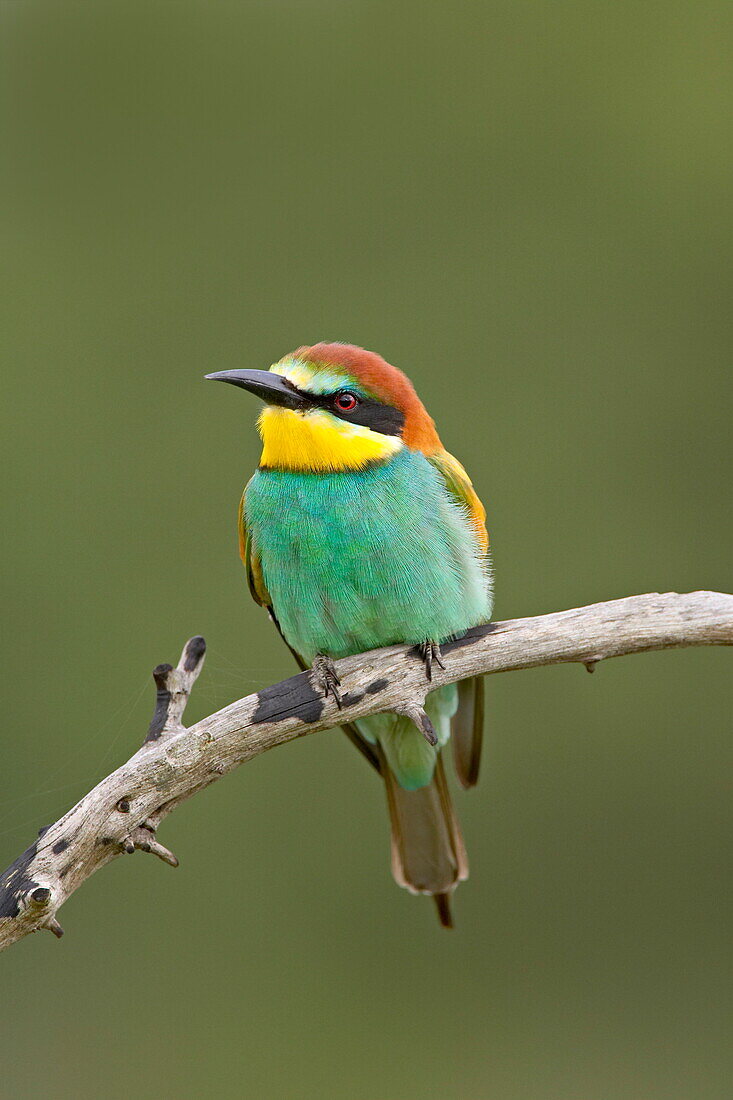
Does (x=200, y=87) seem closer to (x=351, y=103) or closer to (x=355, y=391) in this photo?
(x=351, y=103)

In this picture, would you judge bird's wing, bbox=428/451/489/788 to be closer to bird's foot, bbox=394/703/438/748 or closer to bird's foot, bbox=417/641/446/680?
bird's foot, bbox=417/641/446/680

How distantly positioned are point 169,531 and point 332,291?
1.08 metres

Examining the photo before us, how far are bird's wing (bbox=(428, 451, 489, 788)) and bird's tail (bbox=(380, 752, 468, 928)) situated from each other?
0.19 feet

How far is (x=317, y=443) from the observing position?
8.28 feet

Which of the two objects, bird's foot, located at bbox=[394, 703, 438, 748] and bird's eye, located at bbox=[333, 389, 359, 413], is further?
bird's eye, located at bbox=[333, 389, 359, 413]

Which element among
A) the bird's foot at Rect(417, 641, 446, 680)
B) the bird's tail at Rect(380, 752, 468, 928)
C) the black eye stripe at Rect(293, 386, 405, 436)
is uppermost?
the black eye stripe at Rect(293, 386, 405, 436)

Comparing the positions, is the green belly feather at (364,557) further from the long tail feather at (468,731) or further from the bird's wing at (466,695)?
the long tail feather at (468,731)

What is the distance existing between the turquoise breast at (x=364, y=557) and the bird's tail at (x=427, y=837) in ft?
1.52

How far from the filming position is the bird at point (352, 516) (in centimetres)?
250

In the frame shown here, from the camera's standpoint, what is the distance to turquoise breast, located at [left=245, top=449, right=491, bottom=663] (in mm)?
2490

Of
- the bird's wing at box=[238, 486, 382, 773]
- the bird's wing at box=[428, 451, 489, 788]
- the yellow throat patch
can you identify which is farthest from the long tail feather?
the yellow throat patch

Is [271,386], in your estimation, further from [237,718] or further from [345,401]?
[237,718]

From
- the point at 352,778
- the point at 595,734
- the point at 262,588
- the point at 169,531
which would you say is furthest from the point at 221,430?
the point at 262,588

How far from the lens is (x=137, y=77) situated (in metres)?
5.30
